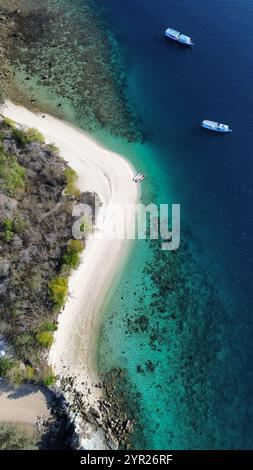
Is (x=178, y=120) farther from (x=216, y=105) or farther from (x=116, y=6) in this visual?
(x=116, y=6)

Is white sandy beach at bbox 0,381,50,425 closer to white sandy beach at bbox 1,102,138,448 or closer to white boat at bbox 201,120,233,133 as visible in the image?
Answer: white sandy beach at bbox 1,102,138,448

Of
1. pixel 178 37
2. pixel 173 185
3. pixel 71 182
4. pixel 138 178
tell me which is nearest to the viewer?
pixel 71 182

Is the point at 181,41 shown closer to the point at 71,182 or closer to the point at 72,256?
the point at 71,182

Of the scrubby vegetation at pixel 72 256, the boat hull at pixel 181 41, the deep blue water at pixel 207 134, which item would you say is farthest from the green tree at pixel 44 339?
the boat hull at pixel 181 41

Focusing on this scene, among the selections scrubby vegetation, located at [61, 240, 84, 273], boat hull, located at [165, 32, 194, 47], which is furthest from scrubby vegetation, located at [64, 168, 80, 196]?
boat hull, located at [165, 32, 194, 47]

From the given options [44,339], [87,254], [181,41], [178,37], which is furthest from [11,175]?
[178,37]

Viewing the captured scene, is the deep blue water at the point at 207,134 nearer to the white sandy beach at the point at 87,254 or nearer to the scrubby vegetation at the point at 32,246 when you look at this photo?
the white sandy beach at the point at 87,254
